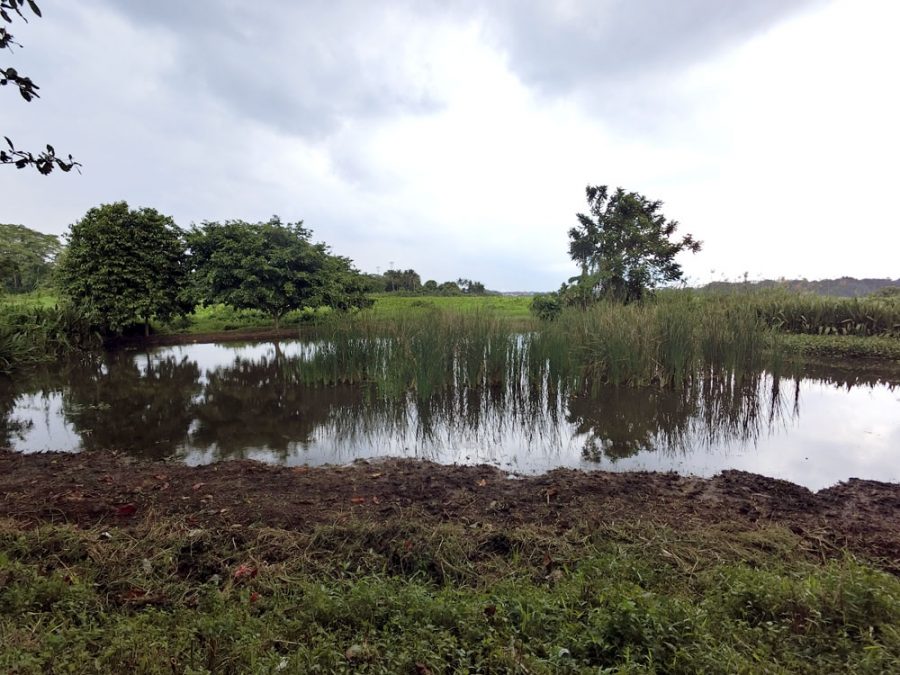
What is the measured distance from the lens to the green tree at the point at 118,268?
14.1 meters

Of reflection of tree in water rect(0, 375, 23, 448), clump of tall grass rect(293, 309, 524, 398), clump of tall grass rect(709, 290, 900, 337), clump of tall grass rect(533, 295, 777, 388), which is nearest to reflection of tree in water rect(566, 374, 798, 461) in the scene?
clump of tall grass rect(533, 295, 777, 388)

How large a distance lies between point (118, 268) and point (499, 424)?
14.0 meters

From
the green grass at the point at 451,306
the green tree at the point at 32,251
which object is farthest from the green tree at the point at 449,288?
the green tree at the point at 32,251

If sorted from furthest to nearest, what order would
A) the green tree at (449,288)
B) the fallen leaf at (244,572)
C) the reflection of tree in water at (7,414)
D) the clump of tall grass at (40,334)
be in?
the green tree at (449,288)
the clump of tall grass at (40,334)
the reflection of tree in water at (7,414)
the fallen leaf at (244,572)

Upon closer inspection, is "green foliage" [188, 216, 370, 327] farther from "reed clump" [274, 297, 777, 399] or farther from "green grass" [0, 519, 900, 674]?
"green grass" [0, 519, 900, 674]

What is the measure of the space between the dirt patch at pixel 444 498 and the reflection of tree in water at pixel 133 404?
3.56ft

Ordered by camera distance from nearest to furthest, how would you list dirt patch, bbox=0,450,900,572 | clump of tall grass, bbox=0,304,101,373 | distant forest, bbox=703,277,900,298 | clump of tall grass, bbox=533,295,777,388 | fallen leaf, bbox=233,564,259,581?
fallen leaf, bbox=233,564,259,581 → dirt patch, bbox=0,450,900,572 → clump of tall grass, bbox=533,295,777,388 → clump of tall grass, bbox=0,304,101,373 → distant forest, bbox=703,277,900,298

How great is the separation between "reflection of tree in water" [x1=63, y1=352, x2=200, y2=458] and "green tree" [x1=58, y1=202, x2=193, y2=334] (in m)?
3.67

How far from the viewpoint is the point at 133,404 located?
7.22 m

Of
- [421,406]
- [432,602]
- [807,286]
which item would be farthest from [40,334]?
[807,286]

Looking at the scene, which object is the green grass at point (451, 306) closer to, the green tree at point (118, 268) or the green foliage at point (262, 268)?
the green foliage at point (262, 268)

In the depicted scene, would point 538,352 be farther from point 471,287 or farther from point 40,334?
point 471,287

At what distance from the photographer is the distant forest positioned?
13.6 m

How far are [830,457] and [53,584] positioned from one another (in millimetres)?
6330
